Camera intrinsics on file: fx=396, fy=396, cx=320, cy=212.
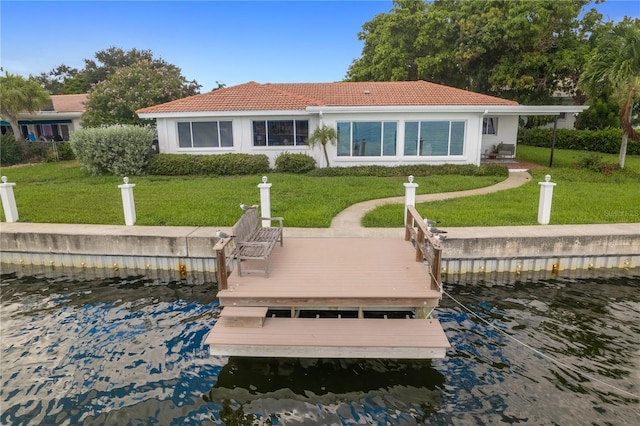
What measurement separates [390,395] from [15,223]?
966cm

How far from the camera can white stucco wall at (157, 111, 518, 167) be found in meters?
16.2

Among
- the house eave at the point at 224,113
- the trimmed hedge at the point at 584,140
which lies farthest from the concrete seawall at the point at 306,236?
the trimmed hedge at the point at 584,140

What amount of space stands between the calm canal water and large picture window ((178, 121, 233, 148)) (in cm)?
1133

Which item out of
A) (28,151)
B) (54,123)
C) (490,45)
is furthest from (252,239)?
(54,123)

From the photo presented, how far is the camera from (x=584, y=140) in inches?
928

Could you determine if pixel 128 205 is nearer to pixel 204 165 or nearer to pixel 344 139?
pixel 204 165

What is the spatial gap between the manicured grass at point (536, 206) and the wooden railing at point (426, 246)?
6.07 feet

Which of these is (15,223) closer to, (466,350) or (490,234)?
(466,350)

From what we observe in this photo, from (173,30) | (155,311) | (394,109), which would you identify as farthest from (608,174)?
(173,30)

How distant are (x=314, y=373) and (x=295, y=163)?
469 inches

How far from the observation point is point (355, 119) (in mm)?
16391

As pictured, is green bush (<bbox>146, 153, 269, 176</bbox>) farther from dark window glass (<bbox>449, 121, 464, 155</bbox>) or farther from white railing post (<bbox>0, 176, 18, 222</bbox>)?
dark window glass (<bbox>449, 121, 464, 155</bbox>)

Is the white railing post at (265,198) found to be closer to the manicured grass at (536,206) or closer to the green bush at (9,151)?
the manicured grass at (536,206)

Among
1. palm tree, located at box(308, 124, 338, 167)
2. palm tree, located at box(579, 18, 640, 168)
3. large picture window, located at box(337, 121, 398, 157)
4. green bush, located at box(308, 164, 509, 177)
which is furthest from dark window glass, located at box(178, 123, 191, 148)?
palm tree, located at box(579, 18, 640, 168)
